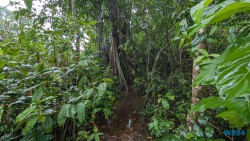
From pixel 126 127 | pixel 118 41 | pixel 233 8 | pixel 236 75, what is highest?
pixel 118 41

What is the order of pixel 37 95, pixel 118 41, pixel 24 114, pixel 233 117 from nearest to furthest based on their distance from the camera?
pixel 233 117
pixel 24 114
pixel 37 95
pixel 118 41

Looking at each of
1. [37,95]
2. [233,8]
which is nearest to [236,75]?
[233,8]

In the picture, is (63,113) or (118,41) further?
(118,41)

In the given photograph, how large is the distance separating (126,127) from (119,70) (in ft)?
7.46

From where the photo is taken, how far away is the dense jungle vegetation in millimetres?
374

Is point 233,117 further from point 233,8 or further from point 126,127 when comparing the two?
point 126,127

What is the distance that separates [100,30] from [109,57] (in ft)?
2.81

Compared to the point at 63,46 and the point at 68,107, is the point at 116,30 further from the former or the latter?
the point at 68,107

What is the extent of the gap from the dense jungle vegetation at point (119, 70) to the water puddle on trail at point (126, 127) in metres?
0.10

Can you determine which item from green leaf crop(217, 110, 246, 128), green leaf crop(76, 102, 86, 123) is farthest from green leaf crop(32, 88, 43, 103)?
green leaf crop(217, 110, 246, 128)

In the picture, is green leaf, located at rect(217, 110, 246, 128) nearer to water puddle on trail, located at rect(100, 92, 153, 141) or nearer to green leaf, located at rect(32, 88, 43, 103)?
green leaf, located at rect(32, 88, 43, 103)

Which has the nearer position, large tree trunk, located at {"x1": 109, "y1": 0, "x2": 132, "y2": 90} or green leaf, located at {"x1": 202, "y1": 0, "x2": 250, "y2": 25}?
green leaf, located at {"x1": 202, "y1": 0, "x2": 250, "y2": 25}

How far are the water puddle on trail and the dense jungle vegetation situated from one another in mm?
101

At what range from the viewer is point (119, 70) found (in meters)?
4.97
